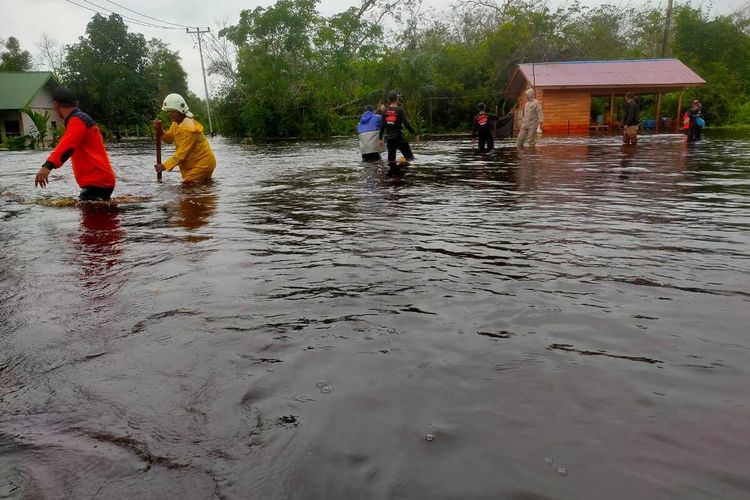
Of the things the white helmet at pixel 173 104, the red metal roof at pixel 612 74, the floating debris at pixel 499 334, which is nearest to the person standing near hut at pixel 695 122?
the red metal roof at pixel 612 74

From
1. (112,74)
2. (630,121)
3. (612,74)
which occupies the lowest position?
(630,121)

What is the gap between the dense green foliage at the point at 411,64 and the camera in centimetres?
4022

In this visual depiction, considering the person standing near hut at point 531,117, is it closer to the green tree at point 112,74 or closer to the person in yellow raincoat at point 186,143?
the person in yellow raincoat at point 186,143

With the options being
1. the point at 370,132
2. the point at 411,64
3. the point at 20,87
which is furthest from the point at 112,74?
the point at 370,132

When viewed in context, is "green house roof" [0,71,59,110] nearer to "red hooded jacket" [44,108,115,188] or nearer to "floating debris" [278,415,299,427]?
"red hooded jacket" [44,108,115,188]

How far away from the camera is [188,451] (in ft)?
6.77

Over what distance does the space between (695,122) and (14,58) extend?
64.6 m

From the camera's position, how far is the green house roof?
41078 mm

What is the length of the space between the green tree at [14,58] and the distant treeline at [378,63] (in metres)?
11.0

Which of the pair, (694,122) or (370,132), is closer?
(370,132)

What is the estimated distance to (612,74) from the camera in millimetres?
33719

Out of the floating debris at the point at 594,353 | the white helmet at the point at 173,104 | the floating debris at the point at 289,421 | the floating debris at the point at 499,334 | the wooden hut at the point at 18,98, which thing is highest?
the wooden hut at the point at 18,98

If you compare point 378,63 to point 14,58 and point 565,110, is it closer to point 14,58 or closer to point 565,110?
point 565,110

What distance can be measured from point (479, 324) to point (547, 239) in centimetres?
242
